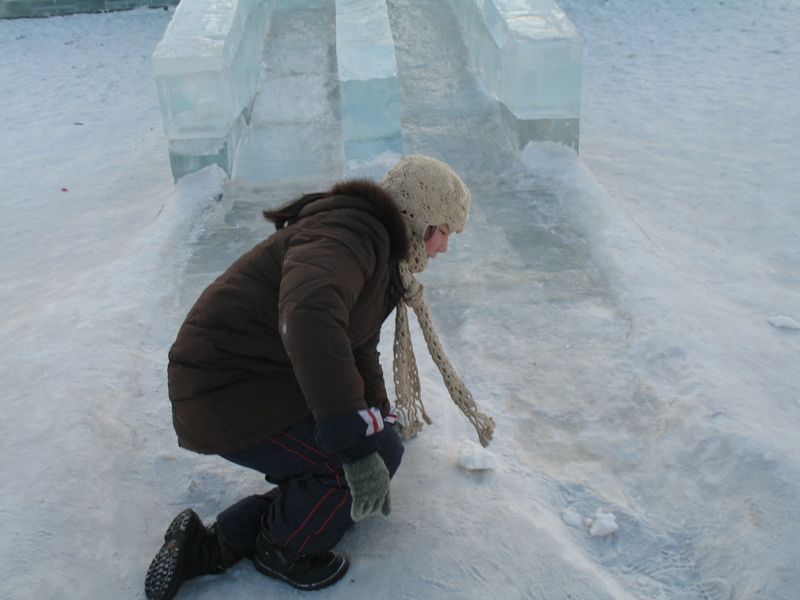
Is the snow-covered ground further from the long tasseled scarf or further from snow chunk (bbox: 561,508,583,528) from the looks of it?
the long tasseled scarf

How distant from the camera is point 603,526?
8.04 feet

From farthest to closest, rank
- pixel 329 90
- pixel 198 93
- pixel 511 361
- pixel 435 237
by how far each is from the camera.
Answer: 1. pixel 329 90
2. pixel 198 93
3. pixel 511 361
4. pixel 435 237

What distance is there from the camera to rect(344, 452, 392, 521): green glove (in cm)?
173

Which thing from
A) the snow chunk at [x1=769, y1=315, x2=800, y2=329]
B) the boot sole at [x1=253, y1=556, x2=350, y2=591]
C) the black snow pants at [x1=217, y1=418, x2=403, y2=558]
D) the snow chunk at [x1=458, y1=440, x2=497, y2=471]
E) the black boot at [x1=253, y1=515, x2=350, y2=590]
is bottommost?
the snow chunk at [x1=769, y1=315, x2=800, y2=329]

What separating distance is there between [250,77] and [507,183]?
231 centimetres

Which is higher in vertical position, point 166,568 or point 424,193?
point 424,193

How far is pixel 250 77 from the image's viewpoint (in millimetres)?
6055

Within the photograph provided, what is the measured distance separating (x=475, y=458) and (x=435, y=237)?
778 millimetres

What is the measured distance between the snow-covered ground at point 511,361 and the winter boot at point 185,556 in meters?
0.06

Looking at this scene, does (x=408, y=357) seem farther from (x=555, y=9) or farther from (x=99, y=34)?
(x=99, y=34)

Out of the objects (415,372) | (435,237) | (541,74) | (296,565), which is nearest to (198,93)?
(541,74)

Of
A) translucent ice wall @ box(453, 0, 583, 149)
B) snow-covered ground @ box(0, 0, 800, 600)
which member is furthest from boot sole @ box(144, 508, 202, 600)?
translucent ice wall @ box(453, 0, 583, 149)

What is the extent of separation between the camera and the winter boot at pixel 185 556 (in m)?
2.05

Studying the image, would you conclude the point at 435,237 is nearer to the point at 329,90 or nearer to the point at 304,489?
the point at 304,489
